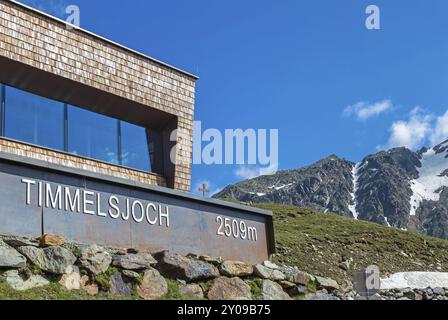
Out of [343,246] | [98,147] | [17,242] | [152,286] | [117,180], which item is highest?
[98,147]

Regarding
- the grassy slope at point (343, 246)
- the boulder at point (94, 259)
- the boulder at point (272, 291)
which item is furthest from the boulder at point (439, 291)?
the boulder at point (94, 259)

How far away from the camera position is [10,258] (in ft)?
42.2

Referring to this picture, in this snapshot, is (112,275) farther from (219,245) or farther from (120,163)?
(120,163)

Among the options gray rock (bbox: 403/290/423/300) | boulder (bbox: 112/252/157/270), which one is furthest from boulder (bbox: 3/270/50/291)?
gray rock (bbox: 403/290/423/300)

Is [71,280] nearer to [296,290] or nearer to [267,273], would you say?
[267,273]

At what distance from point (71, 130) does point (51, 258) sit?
7.35 meters

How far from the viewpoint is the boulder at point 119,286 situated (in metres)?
14.1

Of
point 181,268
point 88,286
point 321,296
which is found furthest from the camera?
point 321,296

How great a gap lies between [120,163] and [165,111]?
7.42 ft

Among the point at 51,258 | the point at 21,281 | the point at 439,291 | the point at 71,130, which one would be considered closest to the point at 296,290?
the point at 51,258

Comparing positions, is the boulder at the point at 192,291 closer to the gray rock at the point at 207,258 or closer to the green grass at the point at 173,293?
the green grass at the point at 173,293

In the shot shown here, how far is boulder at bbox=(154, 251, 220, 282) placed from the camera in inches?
618

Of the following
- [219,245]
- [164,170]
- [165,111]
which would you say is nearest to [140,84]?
[165,111]
